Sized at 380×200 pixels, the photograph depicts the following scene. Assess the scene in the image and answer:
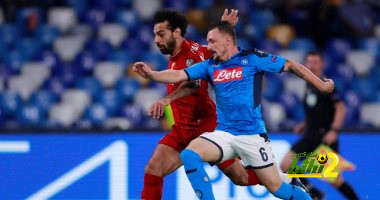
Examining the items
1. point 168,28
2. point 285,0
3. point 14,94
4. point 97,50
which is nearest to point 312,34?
point 285,0

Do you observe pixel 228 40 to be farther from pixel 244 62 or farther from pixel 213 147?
pixel 213 147

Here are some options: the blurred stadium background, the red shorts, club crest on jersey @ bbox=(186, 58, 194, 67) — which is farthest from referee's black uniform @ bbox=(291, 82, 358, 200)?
club crest on jersey @ bbox=(186, 58, 194, 67)

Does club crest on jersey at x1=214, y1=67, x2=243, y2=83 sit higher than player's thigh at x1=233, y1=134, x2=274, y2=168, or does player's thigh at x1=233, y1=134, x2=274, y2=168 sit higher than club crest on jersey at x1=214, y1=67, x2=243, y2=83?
club crest on jersey at x1=214, y1=67, x2=243, y2=83

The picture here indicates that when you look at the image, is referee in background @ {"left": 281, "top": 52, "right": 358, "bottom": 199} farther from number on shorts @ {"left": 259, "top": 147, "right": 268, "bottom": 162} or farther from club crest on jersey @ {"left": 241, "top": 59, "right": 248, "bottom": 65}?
club crest on jersey @ {"left": 241, "top": 59, "right": 248, "bottom": 65}

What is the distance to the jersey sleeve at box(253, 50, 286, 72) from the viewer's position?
7262 millimetres

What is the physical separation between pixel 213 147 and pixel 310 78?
0.90m

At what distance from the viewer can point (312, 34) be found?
13.4 metres

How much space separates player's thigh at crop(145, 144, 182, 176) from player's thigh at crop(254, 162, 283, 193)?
0.83 meters

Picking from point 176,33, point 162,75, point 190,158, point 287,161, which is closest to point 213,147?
point 190,158

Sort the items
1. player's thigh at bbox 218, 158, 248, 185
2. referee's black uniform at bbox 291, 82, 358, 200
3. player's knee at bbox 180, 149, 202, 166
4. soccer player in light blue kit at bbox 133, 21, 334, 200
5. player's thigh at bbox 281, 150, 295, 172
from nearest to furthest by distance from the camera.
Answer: player's knee at bbox 180, 149, 202, 166
soccer player in light blue kit at bbox 133, 21, 334, 200
player's thigh at bbox 218, 158, 248, 185
player's thigh at bbox 281, 150, 295, 172
referee's black uniform at bbox 291, 82, 358, 200

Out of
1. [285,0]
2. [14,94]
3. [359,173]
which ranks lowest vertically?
[359,173]

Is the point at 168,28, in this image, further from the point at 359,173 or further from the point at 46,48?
the point at 46,48

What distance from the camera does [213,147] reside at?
23.5 ft

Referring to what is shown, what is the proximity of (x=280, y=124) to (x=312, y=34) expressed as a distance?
1935 mm
